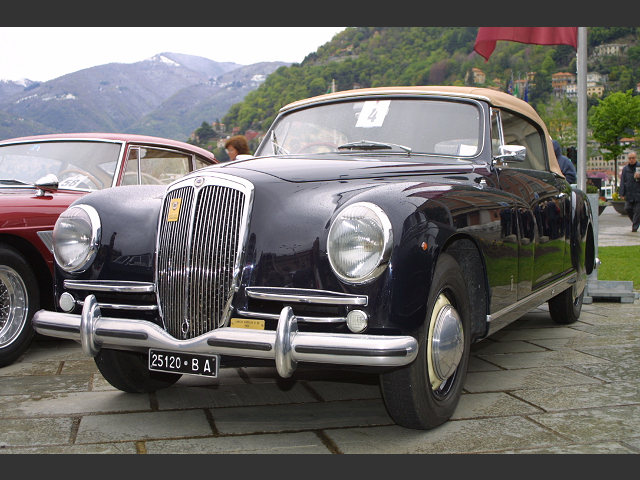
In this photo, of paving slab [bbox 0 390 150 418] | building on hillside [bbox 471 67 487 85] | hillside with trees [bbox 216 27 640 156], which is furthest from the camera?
building on hillside [bbox 471 67 487 85]

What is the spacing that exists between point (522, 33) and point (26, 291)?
755 cm

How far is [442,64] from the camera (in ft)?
347

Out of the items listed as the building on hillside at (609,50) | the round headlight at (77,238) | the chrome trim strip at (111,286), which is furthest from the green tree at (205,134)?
the building on hillside at (609,50)

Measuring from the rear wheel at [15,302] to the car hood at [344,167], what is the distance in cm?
197

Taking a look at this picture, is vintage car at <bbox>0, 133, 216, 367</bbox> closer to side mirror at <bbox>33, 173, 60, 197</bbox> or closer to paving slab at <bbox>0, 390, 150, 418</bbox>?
side mirror at <bbox>33, 173, 60, 197</bbox>

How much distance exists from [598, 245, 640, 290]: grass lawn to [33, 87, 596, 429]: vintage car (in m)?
5.19

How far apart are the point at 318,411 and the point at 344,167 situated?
1265 mm

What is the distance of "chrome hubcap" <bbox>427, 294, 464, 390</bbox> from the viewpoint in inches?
130

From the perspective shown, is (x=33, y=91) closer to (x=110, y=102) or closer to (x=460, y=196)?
(x=110, y=102)

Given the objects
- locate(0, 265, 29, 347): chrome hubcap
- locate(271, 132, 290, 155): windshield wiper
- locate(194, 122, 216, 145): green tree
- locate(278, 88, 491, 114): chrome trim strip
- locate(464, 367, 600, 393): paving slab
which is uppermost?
locate(194, 122, 216, 145): green tree

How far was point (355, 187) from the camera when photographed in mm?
3354

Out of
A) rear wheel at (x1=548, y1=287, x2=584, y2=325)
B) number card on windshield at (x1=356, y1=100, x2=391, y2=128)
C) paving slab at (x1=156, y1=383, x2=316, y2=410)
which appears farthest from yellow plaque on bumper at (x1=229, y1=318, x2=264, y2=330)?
rear wheel at (x1=548, y1=287, x2=584, y2=325)

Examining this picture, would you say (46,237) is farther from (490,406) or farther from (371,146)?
(490,406)

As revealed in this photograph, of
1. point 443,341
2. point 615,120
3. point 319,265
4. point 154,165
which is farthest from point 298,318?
point 615,120
